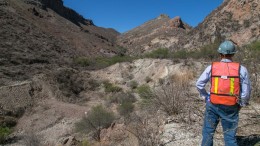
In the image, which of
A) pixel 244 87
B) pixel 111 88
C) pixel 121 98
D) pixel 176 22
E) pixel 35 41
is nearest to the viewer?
pixel 244 87

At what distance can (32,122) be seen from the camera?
75.1 feet

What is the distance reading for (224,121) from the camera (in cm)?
496

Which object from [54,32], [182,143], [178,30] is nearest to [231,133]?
[182,143]

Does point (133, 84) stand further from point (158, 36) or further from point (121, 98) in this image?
point (158, 36)

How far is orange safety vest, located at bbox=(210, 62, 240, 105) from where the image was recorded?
4743 mm

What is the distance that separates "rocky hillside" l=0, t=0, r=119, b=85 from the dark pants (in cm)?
2459

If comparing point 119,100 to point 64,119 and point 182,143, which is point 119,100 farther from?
point 182,143

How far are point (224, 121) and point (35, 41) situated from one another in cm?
3969

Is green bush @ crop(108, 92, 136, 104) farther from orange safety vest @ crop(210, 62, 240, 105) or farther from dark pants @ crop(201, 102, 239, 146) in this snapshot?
orange safety vest @ crop(210, 62, 240, 105)

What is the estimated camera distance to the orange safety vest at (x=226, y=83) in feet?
15.6

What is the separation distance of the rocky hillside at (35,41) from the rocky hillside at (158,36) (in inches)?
273

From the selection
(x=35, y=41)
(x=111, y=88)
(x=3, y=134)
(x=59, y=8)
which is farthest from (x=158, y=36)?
(x=3, y=134)

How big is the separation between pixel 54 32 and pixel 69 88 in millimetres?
24275

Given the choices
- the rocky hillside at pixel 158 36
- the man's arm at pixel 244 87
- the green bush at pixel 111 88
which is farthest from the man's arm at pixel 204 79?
the rocky hillside at pixel 158 36
